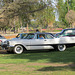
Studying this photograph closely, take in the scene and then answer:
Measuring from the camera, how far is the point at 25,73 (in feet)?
25.3

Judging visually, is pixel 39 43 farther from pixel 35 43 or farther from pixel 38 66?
pixel 38 66

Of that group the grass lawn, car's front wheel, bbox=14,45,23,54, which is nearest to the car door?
car's front wheel, bbox=14,45,23,54

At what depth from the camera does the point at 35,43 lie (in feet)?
49.5

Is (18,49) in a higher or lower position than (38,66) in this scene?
higher

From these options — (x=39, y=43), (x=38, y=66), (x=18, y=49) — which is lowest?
(x=38, y=66)

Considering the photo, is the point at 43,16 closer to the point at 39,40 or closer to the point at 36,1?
the point at 36,1

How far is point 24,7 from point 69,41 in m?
6.84

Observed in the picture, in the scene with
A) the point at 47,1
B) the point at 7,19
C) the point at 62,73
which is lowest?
the point at 62,73

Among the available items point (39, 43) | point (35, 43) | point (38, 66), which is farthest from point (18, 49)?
point (38, 66)

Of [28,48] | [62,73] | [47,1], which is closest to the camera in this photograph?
[62,73]

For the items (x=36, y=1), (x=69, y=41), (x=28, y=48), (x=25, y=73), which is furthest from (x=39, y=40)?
(x=25, y=73)

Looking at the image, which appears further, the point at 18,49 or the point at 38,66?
the point at 18,49

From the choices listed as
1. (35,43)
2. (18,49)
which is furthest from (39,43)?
(18,49)

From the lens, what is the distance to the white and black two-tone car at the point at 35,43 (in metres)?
15.0
